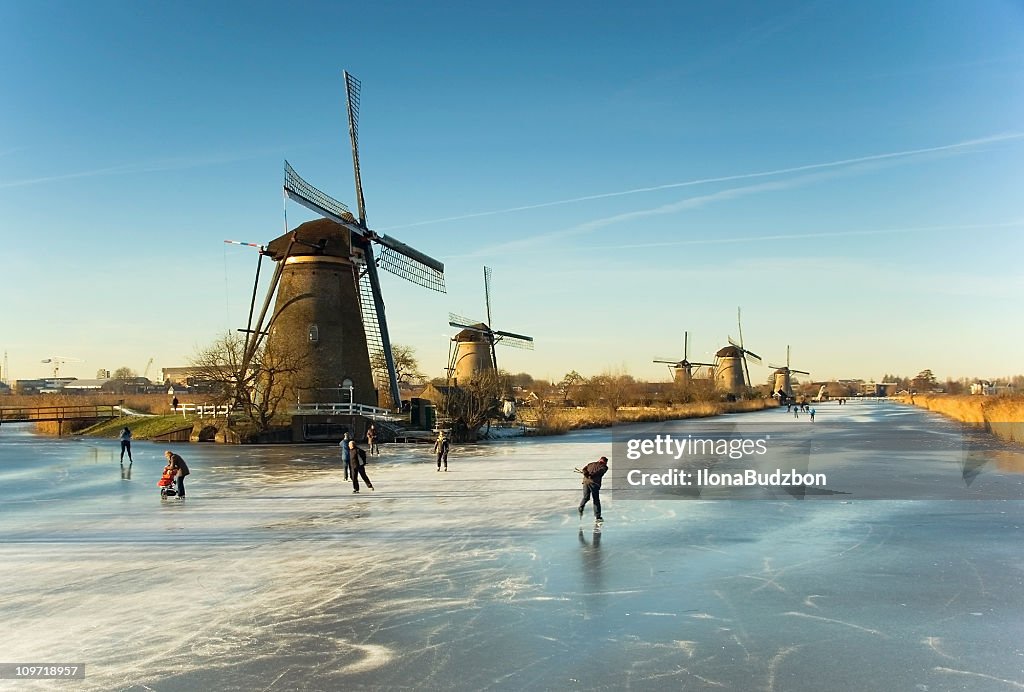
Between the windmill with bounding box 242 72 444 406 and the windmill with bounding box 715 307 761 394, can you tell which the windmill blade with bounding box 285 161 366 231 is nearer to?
the windmill with bounding box 242 72 444 406

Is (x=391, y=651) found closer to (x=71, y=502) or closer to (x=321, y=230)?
(x=71, y=502)

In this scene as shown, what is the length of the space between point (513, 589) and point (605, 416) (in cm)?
4385

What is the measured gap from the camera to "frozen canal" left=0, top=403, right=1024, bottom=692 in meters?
6.15

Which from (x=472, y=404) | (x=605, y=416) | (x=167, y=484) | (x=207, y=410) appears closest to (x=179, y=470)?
(x=167, y=484)

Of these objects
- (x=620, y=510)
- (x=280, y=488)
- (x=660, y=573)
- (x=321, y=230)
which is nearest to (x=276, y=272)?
(x=321, y=230)

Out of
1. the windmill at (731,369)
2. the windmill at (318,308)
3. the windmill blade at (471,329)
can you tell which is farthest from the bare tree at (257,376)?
the windmill at (731,369)

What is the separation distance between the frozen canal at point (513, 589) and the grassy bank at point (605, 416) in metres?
24.1

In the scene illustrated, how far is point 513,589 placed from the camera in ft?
28.1

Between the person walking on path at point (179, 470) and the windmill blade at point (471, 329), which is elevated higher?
the windmill blade at point (471, 329)

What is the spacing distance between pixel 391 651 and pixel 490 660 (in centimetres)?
93

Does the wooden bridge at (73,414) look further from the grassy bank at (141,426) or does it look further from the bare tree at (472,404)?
the bare tree at (472,404)

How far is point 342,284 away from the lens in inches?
1357

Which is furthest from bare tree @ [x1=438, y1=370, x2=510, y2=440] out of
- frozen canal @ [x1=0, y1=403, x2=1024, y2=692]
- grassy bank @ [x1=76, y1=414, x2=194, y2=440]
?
frozen canal @ [x1=0, y1=403, x2=1024, y2=692]

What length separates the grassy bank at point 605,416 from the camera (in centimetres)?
4147
